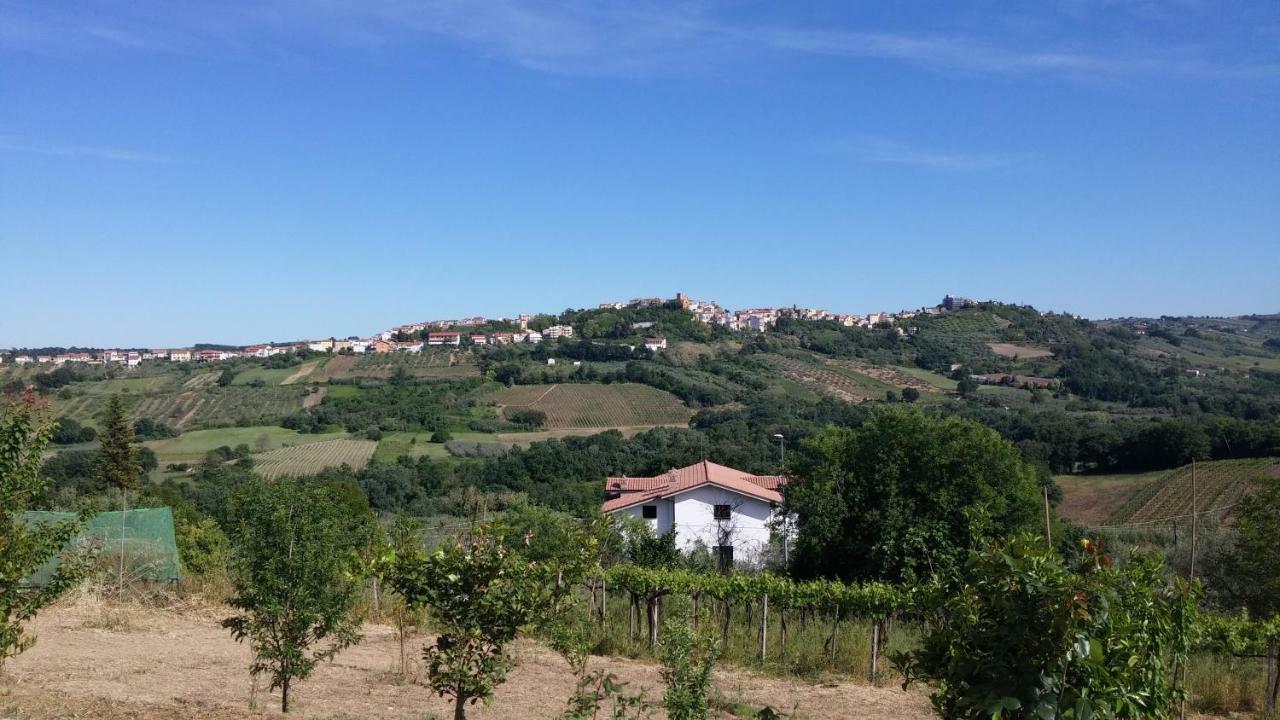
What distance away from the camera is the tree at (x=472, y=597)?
6.64 metres

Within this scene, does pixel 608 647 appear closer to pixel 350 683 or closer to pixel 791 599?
pixel 791 599

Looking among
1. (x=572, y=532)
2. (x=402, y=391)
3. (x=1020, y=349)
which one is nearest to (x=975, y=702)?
(x=572, y=532)

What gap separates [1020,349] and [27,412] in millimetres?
124599

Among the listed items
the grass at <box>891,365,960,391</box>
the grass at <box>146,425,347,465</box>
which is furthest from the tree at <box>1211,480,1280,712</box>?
the grass at <box>891,365,960,391</box>

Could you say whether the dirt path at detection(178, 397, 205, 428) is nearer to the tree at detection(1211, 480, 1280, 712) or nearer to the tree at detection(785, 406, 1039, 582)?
the tree at detection(785, 406, 1039, 582)

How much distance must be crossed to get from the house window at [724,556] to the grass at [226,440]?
135 ft

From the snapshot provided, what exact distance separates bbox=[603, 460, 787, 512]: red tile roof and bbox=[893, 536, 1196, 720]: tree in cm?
3287

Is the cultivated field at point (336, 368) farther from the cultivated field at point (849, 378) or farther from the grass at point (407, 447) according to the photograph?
the cultivated field at point (849, 378)

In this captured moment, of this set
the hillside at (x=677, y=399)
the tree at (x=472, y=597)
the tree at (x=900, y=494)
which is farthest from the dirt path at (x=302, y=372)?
the tree at (x=472, y=597)

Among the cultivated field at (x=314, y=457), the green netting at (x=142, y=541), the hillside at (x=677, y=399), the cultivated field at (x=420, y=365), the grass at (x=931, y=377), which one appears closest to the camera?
the green netting at (x=142, y=541)

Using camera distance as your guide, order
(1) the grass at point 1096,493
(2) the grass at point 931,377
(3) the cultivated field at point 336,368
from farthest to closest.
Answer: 1. (3) the cultivated field at point 336,368
2. (2) the grass at point 931,377
3. (1) the grass at point 1096,493

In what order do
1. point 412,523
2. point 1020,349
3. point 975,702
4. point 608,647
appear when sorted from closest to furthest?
point 975,702, point 412,523, point 608,647, point 1020,349

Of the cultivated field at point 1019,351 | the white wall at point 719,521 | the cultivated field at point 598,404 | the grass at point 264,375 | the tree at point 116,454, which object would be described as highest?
the cultivated field at point 1019,351

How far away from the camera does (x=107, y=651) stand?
48.6 feet
